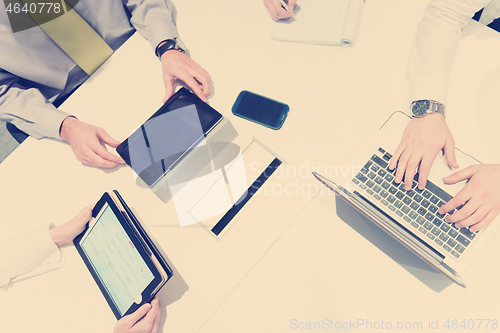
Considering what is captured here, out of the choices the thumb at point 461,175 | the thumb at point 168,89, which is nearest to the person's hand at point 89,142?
the thumb at point 168,89

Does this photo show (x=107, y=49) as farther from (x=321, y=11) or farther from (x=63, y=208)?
(x=321, y=11)

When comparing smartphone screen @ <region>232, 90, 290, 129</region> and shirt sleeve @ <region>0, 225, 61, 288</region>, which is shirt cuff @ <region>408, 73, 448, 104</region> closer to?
smartphone screen @ <region>232, 90, 290, 129</region>

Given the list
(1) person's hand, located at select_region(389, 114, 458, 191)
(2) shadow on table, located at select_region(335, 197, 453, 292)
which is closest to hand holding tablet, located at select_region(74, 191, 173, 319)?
(2) shadow on table, located at select_region(335, 197, 453, 292)

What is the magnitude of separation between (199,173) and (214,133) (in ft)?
0.42

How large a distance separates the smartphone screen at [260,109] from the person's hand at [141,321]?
0.57 meters

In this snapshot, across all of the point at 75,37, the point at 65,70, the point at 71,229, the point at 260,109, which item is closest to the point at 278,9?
the point at 260,109

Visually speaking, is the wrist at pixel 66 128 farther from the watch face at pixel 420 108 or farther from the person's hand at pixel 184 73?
the watch face at pixel 420 108

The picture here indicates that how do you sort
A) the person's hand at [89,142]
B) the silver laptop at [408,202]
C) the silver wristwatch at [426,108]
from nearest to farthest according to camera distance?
the silver laptop at [408,202]
the silver wristwatch at [426,108]
the person's hand at [89,142]

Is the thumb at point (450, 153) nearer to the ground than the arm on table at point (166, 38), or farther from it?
farther from it

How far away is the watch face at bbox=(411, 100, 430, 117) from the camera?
→ 715 millimetres

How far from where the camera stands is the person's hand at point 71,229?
2.44 feet

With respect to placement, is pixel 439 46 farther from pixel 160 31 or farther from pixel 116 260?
pixel 116 260

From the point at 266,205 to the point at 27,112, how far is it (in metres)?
0.85

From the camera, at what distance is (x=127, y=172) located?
84 centimetres
